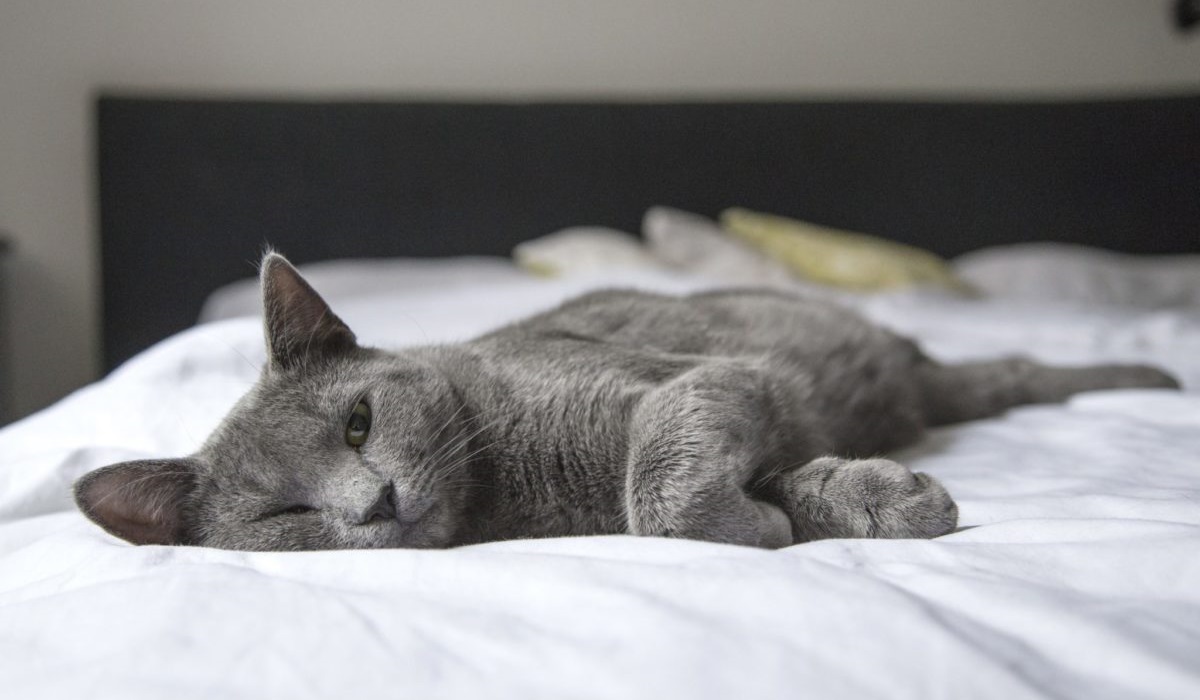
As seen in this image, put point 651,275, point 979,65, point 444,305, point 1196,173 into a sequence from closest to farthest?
point 444,305 → point 651,275 → point 1196,173 → point 979,65

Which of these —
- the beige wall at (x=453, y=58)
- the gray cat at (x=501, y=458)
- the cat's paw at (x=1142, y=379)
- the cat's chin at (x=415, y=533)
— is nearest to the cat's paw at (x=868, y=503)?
the gray cat at (x=501, y=458)

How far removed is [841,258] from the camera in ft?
8.95

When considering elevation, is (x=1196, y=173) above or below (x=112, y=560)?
above

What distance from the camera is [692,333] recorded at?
1.39 metres

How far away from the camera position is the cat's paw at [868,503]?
0.90 meters

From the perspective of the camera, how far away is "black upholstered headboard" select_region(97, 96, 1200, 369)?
113 inches

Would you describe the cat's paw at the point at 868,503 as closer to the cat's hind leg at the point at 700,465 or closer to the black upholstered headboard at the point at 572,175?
the cat's hind leg at the point at 700,465

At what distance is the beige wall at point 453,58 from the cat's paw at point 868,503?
2.61 m

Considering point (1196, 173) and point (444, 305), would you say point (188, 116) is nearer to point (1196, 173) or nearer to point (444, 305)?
point (444, 305)

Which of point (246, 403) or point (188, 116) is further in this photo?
point (188, 116)

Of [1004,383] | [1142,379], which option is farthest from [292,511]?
[1142,379]

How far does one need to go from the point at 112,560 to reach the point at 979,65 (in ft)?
12.2

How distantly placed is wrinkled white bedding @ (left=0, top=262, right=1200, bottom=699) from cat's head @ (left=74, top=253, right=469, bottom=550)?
0.21ft

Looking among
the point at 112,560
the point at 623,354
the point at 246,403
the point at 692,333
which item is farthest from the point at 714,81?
the point at 112,560
